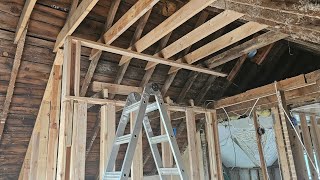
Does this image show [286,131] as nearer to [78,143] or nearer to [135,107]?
[135,107]

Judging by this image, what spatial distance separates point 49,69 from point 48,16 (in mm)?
594

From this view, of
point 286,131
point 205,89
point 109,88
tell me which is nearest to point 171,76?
point 205,89

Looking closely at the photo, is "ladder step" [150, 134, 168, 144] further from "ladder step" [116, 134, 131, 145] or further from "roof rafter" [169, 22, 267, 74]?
"roof rafter" [169, 22, 267, 74]

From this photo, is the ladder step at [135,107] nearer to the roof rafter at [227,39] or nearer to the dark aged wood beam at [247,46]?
the roof rafter at [227,39]

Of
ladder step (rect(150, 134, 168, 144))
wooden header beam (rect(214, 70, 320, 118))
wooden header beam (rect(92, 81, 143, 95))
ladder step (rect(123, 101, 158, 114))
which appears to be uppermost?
wooden header beam (rect(92, 81, 143, 95))

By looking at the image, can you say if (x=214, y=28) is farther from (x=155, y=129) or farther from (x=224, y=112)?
(x=155, y=129)

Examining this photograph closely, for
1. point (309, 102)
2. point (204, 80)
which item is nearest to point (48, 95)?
point (204, 80)

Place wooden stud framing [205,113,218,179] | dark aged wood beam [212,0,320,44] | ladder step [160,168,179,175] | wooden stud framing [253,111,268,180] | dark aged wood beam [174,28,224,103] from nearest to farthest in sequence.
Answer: dark aged wood beam [212,0,320,44] < ladder step [160,168,179,175] < wooden stud framing [205,113,218,179] < wooden stud framing [253,111,268,180] < dark aged wood beam [174,28,224,103]

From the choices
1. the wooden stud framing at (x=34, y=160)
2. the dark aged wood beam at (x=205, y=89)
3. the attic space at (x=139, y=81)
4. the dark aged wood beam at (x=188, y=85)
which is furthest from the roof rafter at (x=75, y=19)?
the dark aged wood beam at (x=205, y=89)

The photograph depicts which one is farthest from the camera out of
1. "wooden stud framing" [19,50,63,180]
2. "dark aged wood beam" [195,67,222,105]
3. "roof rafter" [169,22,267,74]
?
"dark aged wood beam" [195,67,222,105]

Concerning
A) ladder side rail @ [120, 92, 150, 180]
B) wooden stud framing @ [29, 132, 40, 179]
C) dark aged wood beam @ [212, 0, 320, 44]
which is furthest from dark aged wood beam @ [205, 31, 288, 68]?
wooden stud framing @ [29, 132, 40, 179]

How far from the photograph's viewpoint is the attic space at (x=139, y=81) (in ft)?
6.79

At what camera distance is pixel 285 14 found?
67.3 inches

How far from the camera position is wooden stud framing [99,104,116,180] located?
8.07 ft
